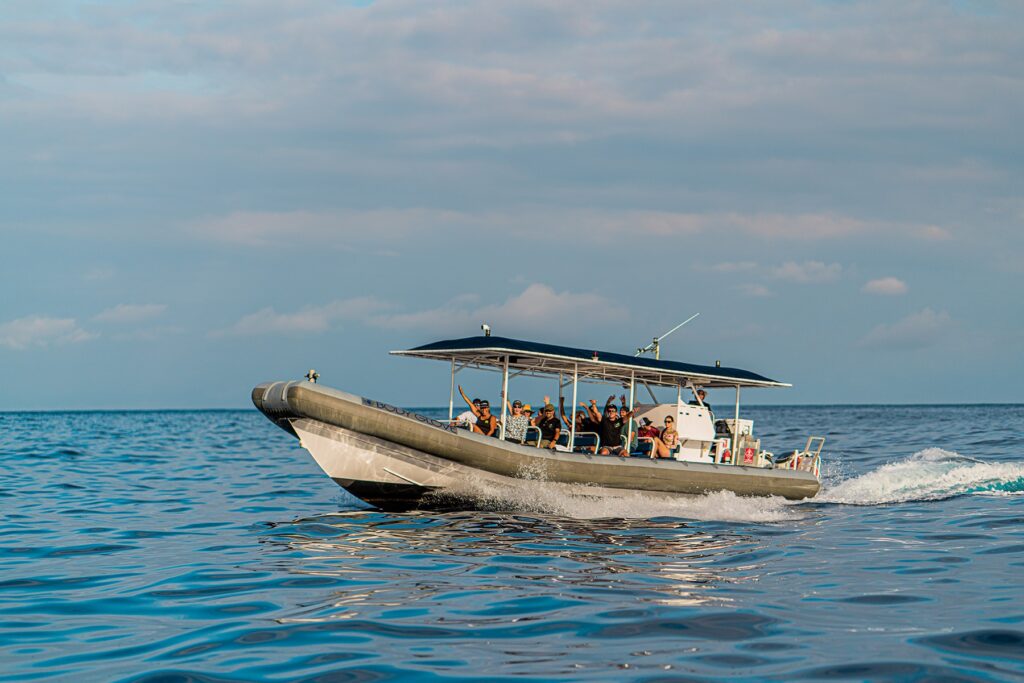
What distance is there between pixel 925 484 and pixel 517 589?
1356cm

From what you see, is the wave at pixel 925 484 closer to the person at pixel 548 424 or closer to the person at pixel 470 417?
the person at pixel 548 424

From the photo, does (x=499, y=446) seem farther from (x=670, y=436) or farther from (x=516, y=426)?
(x=670, y=436)

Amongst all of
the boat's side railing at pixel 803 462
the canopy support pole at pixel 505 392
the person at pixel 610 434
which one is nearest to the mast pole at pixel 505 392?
the canopy support pole at pixel 505 392

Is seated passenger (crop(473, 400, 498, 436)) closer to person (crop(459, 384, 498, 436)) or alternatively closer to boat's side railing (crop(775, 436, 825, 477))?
person (crop(459, 384, 498, 436))

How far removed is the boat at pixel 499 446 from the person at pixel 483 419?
0.20 metres

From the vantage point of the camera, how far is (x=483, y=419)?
55.4 ft

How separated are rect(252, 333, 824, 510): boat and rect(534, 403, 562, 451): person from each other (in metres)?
0.28

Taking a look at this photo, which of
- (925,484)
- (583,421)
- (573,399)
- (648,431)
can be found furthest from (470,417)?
(925,484)

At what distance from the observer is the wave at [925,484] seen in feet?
62.6

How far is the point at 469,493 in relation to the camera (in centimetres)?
1591

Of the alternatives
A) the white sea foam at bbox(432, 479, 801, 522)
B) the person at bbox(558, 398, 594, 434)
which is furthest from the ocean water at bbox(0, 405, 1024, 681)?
the person at bbox(558, 398, 594, 434)

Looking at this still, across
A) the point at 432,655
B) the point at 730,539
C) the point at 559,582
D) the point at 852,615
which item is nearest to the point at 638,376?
the point at 730,539

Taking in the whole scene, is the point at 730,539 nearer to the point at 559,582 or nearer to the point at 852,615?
the point at 559,582

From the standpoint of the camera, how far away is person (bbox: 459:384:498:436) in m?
16.8
